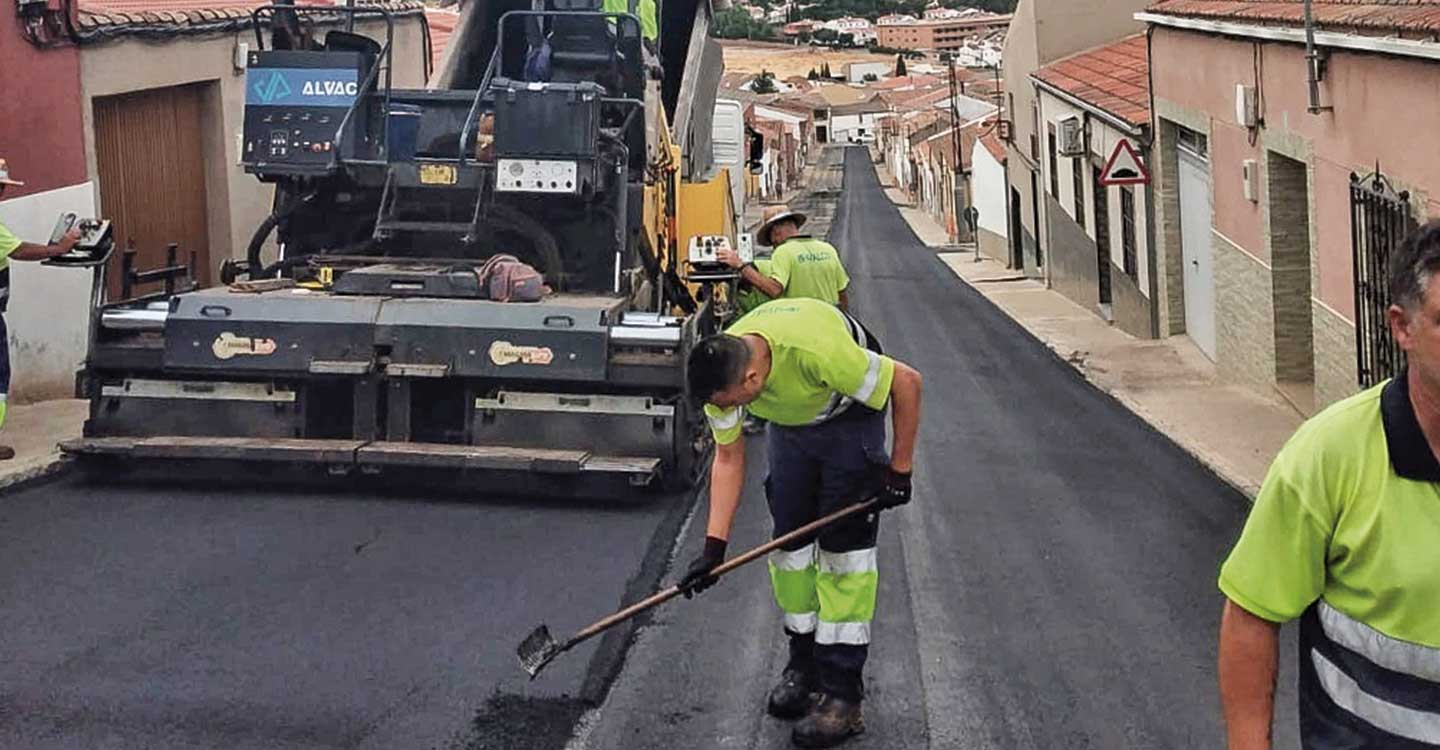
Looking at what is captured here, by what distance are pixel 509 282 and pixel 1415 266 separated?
6453 mm

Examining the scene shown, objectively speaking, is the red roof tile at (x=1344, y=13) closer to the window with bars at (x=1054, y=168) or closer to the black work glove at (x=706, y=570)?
the black work glove at (x=706, y=570)

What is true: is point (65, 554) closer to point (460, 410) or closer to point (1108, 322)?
point (460, 410)

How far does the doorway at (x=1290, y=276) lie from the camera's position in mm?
12680

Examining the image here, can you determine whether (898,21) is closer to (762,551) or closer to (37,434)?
(37,434)

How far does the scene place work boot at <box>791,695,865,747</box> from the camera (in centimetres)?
518

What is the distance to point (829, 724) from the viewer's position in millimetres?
5191

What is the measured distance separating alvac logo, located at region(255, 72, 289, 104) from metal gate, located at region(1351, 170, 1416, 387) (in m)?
6.00

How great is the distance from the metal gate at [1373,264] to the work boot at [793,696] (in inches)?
216

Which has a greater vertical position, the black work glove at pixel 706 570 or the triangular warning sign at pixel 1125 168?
the triangular warning sign at pixel 1125 168

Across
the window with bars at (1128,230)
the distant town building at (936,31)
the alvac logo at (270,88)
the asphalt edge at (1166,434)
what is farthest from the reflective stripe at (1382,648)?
the distant town building at (936,31)

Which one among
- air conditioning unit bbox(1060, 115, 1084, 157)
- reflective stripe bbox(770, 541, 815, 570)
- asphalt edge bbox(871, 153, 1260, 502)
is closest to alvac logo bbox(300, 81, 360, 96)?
reflective stripe bbox(770, 541, 815, 570)

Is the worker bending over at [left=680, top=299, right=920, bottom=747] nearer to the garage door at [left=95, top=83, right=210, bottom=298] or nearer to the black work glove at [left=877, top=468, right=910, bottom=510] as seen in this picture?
the black work glove at [left=877, top=468, right=910, bottom=510]

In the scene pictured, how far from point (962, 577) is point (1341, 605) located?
4566 mm

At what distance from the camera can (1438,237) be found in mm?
2664
